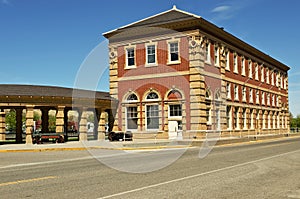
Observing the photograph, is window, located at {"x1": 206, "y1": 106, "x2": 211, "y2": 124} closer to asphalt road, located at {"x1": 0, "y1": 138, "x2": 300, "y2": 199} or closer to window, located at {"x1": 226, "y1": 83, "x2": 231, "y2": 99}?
window, located at {"x1": 226, "y1": 83, "x2": 231, "y2": 99}

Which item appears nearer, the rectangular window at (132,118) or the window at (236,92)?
the rectangular window at (132,118)

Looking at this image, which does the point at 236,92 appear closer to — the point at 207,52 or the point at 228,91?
the point at 228,91

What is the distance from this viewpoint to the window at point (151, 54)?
37.2 m

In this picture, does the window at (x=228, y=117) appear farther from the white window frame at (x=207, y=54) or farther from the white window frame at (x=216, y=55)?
the white window frame at (x=207, y=54)

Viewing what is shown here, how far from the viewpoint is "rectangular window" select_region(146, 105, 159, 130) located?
36531 millimetres

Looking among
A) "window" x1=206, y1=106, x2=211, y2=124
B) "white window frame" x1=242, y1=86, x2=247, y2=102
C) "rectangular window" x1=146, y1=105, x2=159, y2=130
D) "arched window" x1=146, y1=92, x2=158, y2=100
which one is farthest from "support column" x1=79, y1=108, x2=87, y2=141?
"white window frame" x1=242, y1=86, x2=247, y2=102

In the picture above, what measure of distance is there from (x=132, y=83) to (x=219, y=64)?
877 cm

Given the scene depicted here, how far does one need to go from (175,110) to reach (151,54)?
5.95m

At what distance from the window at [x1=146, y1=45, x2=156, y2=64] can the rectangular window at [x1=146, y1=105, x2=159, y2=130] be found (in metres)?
4.29

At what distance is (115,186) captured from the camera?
1000cm

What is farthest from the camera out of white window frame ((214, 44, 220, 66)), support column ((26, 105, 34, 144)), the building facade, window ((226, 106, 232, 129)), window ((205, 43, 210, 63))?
window ((226, 106, 232, 129))

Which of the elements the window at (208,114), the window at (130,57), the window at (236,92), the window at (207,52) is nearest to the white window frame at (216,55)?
the window at (207,52)

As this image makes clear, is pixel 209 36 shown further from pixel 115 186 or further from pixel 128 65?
pixel 115 186

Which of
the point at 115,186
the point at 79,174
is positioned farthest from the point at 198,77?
the point at 115,186
